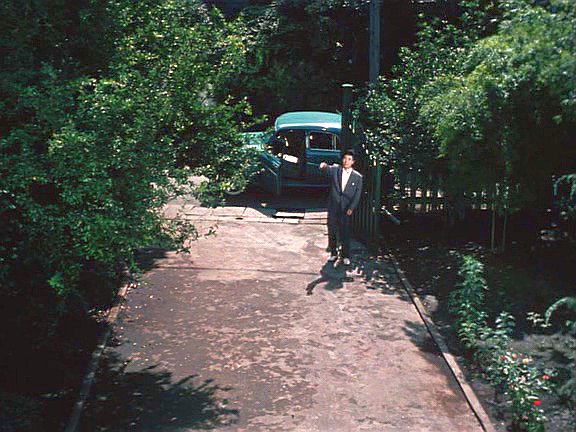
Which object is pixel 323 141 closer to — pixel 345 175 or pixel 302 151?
pixel 302 151

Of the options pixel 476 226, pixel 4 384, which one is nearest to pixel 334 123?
pixel 476 226

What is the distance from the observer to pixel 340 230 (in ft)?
44.3

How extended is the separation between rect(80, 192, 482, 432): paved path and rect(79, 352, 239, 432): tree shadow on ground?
0.02 metres

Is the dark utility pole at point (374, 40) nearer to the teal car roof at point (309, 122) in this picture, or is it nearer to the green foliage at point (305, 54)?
the teal car roof at point (309, 122)

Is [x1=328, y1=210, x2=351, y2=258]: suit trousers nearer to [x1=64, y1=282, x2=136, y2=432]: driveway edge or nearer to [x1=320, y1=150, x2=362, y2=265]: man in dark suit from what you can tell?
[x1=320, y1=150, x2=362, y2=265]: man in dark suit

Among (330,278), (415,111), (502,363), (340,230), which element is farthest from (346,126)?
(502,363)

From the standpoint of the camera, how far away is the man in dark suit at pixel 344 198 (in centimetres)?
1339

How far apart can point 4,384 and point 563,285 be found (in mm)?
8274

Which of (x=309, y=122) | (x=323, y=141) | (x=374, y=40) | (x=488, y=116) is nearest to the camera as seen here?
(x=488, y=116)

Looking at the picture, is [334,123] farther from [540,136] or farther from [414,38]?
[540,136]

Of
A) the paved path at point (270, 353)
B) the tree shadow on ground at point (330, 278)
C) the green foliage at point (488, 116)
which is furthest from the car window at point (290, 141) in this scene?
the tree shadow on ground at point (330, 278)

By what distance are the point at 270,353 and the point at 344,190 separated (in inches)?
164

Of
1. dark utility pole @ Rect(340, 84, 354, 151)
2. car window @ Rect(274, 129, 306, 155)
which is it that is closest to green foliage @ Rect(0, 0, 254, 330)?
dark utility pole @ Rect(340, 84, 354, 151)

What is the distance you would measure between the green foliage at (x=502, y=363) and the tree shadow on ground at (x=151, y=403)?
2942 millimetres
